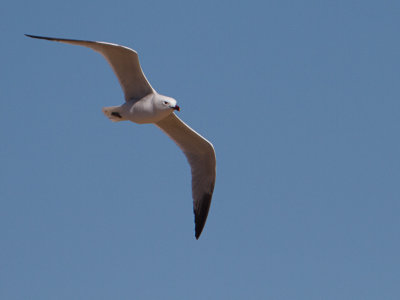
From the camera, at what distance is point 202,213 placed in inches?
629

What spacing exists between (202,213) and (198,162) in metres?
1.28

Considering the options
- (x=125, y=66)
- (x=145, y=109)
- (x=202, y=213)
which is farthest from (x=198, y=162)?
(x=125, y=66)

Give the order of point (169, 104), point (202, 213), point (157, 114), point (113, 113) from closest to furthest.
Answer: point (169, 104) → point (157, 114) → point (113, 113) → point (202, 213)

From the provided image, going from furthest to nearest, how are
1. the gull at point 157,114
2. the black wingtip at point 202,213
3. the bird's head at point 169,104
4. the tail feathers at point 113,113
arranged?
the black wingtip at point 202,213, the tail feathers at point 113,113, the bird's head at point 169,104, the gull at point 157,114

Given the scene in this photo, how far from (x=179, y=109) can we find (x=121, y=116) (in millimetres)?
1398

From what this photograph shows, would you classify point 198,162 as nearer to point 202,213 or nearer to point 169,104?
point 202,213

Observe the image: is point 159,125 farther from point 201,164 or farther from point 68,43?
point 68,43

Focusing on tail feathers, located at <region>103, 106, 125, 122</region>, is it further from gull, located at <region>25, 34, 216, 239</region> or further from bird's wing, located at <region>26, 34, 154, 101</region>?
bird's wing, located at <region>26, 34, 154, 101</region>

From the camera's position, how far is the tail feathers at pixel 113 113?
14117 mm

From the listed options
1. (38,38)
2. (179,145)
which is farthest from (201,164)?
(38,38)

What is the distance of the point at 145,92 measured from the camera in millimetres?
13969

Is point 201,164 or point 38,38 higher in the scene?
point 38,38

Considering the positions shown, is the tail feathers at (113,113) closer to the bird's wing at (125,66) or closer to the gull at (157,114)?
the gull at (157,114)

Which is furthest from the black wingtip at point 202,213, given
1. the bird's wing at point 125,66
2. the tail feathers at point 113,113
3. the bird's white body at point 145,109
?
the bird's wing at point 125,66
